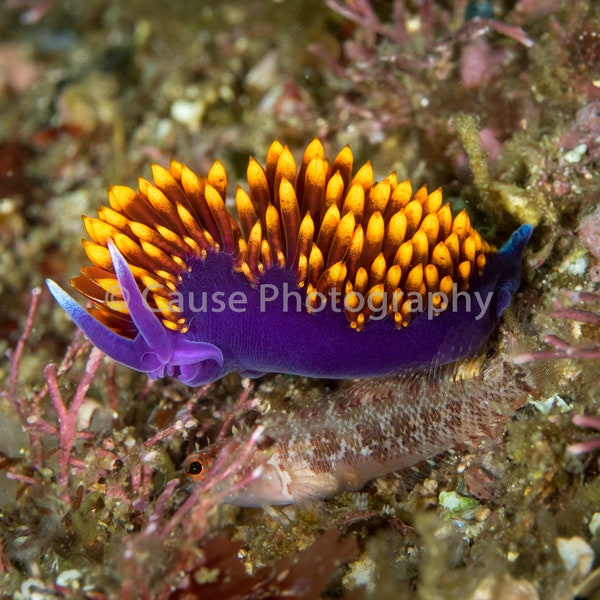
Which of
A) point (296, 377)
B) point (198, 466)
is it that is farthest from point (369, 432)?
point (198, 466)

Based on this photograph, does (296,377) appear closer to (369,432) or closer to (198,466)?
(369,432)

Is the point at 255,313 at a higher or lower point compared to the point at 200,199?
lower

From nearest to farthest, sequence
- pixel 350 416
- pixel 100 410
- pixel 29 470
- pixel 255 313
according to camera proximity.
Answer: pixel 255 313
pixel 350 416
pixel 29 470
pixel 100 410

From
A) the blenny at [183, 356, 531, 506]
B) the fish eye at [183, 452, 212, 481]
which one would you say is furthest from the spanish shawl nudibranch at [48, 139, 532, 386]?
the fish eye at [183, 452, 212, 481]

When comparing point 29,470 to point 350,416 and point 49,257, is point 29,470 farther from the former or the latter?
point 49,257

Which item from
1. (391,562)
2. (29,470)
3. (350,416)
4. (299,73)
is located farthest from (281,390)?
(299,73)

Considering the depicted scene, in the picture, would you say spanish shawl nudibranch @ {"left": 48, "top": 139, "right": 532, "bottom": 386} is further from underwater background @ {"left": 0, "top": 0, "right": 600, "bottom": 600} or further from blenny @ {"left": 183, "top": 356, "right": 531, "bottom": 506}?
underwater background @ {"left": 0, "top": 0, "right": 600, "bottom": 600}

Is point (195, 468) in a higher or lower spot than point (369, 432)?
lower

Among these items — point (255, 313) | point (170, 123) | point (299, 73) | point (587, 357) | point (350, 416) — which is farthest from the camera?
point (170, 123)
